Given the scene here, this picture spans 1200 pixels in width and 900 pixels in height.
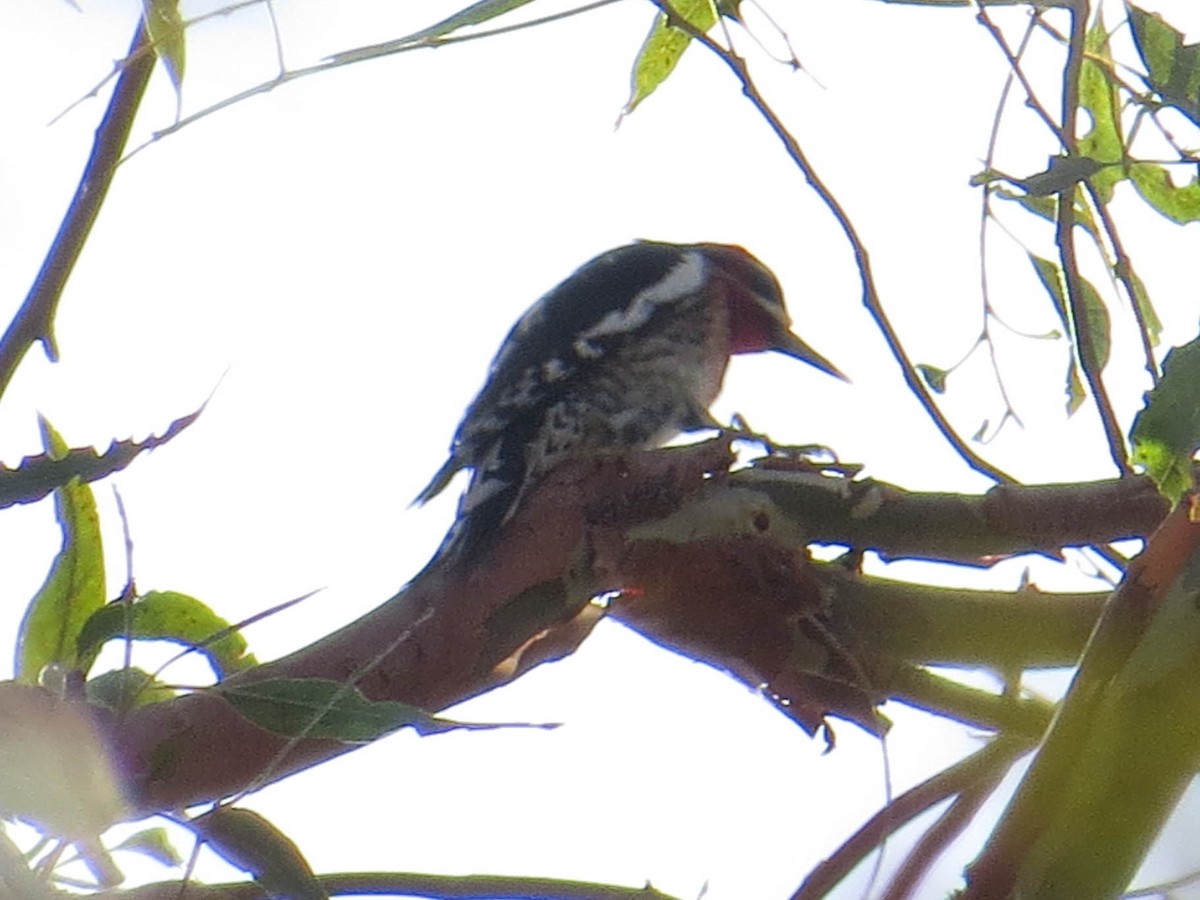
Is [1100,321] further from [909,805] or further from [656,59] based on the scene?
[909,805]

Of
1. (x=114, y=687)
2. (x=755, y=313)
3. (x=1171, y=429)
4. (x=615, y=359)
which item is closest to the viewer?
(x=1171, y=429)

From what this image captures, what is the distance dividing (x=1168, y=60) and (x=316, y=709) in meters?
0.95

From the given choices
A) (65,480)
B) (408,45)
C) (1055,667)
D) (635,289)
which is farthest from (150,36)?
(635,289)

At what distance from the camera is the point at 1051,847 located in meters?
0.76

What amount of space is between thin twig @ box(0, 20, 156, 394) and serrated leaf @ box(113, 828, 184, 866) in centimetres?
46

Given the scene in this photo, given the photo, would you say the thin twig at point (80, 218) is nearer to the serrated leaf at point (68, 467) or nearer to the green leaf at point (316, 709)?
the serrated leaf at point (68, 467)

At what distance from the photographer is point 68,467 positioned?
118cm

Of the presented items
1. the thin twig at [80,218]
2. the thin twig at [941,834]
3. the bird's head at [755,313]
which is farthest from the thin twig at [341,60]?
the bird's head at [755,313]

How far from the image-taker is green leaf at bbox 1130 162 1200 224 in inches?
69.3

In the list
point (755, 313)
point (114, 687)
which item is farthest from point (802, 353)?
point (114, 687)

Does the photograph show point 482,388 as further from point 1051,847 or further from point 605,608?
point 1051,847

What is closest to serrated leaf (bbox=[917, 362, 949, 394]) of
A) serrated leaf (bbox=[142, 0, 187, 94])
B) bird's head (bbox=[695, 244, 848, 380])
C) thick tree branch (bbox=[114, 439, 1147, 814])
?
thick tree branch (bbox=[114, 439, 1147, 814])

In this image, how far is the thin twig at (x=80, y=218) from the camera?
1468mm

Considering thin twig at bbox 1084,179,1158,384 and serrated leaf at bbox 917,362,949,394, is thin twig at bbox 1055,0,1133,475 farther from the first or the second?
serrated leaf at bbox 917,362,949,394
